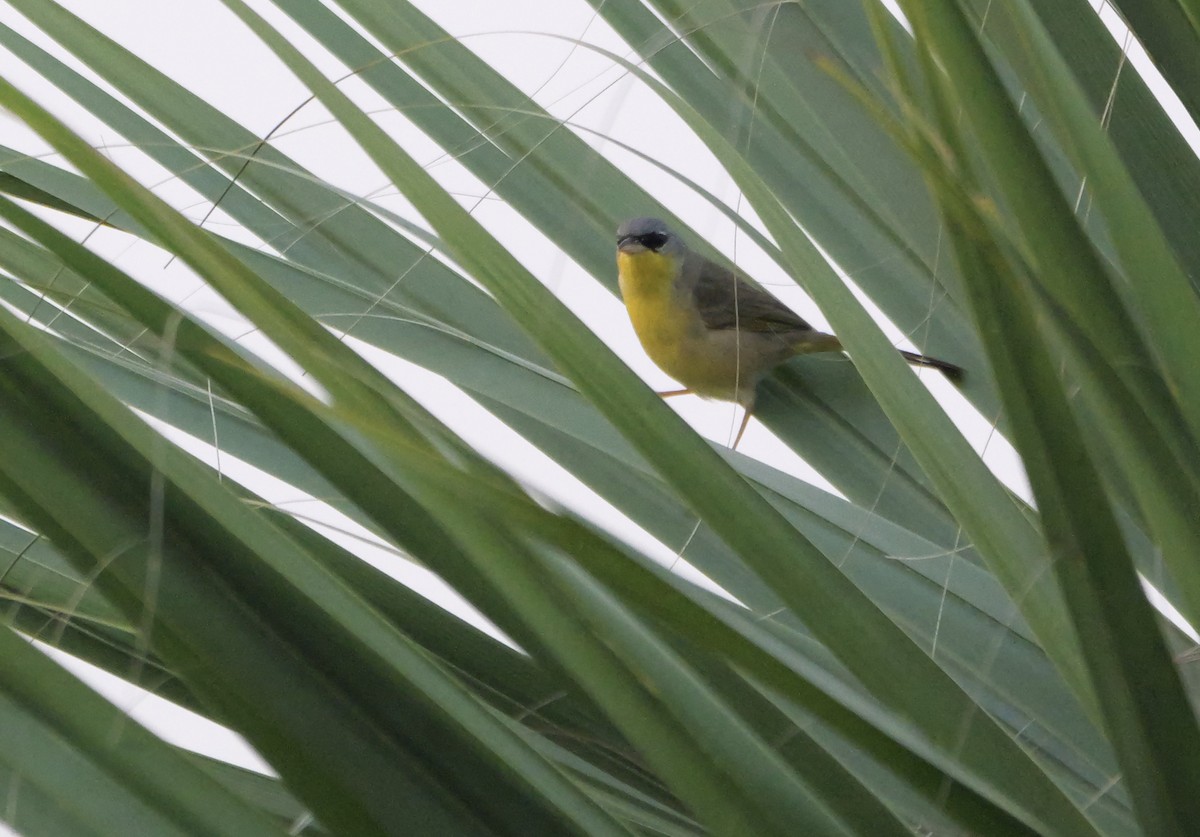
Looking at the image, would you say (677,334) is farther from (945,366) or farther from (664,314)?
(945,366)

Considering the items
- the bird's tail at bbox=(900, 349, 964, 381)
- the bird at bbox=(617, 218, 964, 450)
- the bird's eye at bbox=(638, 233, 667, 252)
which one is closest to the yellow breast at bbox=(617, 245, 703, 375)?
the bird at bbox=(617, 218, 964, 450)

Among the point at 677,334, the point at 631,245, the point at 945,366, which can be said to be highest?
the point at 631,245

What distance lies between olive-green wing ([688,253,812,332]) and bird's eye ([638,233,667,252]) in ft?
0.46

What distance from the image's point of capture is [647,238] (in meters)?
2.06

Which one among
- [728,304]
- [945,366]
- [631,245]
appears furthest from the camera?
[728,304]

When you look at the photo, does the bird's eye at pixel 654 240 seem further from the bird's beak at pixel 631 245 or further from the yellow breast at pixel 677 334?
the yellow breast at pixel 677 334

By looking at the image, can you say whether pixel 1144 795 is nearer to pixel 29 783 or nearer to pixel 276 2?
pixel 29 783

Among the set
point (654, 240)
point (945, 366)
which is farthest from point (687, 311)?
point (945, 366)

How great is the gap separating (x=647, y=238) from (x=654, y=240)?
8cm

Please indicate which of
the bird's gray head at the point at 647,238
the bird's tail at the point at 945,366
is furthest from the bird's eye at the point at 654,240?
the bird's tail at the point at 945,366

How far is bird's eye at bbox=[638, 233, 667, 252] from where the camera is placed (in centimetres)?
204

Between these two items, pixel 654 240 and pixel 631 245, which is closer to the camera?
pixel 631 245

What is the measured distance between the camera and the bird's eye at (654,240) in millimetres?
2037

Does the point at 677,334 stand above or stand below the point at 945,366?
above
